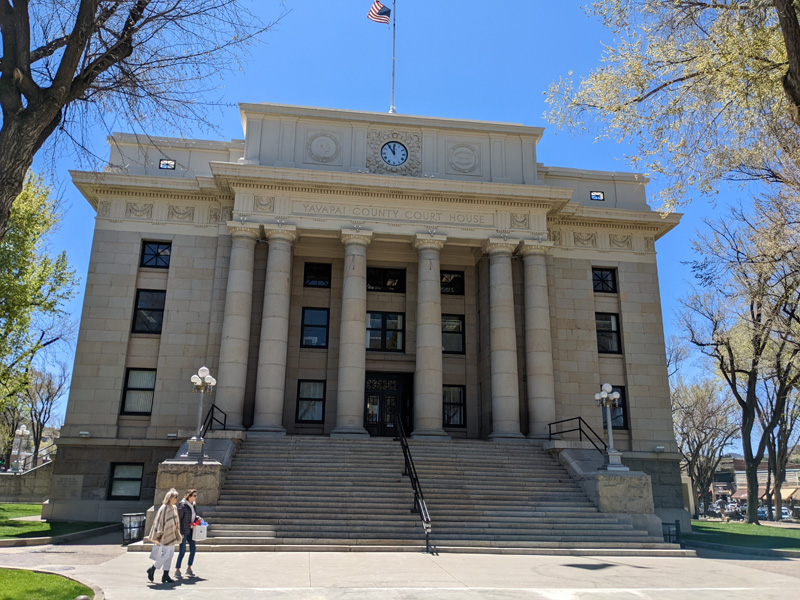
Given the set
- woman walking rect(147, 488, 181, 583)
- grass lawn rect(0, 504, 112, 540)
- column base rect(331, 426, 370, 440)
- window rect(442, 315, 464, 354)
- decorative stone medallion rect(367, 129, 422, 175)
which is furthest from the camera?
window rect(442, 315, 464, 354)

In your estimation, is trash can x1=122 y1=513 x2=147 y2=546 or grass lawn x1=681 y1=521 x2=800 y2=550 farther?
grass lawn x1=681 y1=521 x2=800 y2=550

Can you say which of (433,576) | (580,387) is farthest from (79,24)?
(580,387)

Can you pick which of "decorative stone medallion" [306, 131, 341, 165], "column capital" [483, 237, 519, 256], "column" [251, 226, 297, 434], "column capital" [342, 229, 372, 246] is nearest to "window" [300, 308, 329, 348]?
"column" [251, 226, 297, 434]

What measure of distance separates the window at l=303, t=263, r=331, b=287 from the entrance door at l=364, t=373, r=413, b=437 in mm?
4608

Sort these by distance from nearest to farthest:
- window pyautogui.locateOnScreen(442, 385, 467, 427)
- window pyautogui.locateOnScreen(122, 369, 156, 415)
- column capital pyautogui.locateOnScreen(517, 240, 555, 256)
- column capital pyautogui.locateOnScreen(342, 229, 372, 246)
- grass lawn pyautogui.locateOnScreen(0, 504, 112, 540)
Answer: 1. grass lawn pyautogui.locateOnScreen(0, 504, 112, 540)
2. window pyautogui.locateOnScreen(122, 369, 156, 415)
3. column capital pyautogui.locateOnScreen(342, 229, 372, 246)
4. column capital pyautogui.locateOnScreen(517, 240, 555, 256)
5. window pyautogui.locateOnScreen(442, 385, 467, 427)

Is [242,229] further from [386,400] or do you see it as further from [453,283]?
[453,283]

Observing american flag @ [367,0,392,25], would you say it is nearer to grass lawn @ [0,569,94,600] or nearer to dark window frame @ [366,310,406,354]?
dark window frame @ [366,310,406,354]

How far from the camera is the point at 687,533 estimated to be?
24000 millimetres

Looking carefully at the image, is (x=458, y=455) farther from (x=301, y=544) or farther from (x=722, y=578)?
(x=722, y=578)

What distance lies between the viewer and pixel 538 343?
25406mm

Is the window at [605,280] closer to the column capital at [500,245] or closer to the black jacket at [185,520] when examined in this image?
the column capital at [500,245]

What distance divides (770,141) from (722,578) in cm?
956

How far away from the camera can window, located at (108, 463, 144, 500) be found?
76.5ft

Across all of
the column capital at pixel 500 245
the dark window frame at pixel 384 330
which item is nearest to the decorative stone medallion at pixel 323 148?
the dark window frame at pixel 384 330
